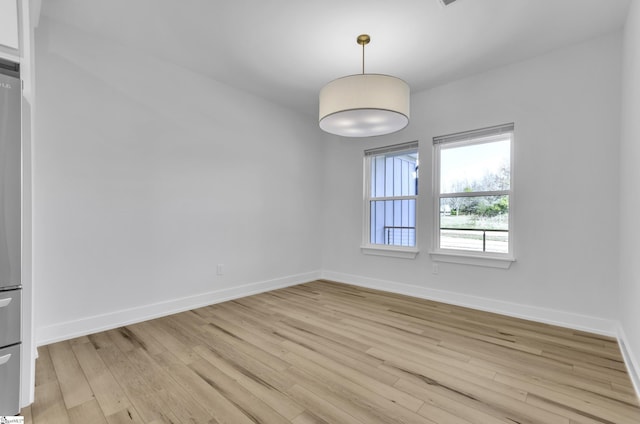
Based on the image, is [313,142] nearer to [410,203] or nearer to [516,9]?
[410,203]

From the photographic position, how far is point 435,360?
2.20 m

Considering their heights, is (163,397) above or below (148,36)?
below

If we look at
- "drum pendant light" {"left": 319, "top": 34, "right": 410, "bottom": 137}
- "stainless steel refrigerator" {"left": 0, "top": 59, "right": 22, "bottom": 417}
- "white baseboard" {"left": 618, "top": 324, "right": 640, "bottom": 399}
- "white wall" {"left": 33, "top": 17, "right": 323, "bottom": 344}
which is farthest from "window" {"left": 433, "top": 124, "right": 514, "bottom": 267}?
"stainless steel refrigerator" {"left": 0, "top": 59, "right": 22, "bottom": 417}

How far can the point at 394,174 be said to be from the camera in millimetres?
4391

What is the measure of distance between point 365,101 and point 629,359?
2.58 metres

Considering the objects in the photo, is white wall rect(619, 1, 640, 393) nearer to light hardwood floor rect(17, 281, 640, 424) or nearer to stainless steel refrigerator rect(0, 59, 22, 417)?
light hardwood floor rect(17, 281, 640, 424)

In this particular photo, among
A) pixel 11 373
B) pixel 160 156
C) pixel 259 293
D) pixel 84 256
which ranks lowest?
pixel 259 293

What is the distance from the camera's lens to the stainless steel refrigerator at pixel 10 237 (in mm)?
1453

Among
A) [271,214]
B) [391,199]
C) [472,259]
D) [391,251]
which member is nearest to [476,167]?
[472,259]

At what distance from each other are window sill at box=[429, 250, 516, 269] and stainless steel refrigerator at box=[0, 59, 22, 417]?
3.70m

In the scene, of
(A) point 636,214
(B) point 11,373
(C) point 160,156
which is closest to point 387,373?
(A) point 636,214

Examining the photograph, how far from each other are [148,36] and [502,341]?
4122 mm

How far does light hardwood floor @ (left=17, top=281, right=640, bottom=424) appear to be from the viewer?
63.7 inches

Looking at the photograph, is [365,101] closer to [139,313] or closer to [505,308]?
[505,308]
